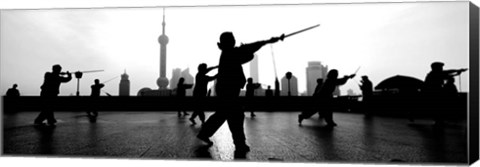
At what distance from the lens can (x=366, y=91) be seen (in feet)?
31.2

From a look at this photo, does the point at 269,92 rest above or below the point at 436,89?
below

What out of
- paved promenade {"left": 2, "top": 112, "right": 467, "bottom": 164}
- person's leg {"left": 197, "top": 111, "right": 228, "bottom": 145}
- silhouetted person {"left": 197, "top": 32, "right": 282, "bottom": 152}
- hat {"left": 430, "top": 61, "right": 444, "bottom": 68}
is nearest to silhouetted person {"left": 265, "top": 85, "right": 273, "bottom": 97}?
paved promenade {"left": 2, "top": 112, "right": 467, "bottom": 164}

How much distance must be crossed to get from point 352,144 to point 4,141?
391cm

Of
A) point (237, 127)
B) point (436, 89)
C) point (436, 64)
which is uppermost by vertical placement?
point (436, 64)

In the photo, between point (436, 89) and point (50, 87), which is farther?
point (50, 87)

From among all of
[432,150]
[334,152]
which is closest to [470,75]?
[432,150]

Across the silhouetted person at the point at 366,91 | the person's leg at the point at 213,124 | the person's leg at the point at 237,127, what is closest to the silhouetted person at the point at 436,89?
the person's leg at the point at 237,127

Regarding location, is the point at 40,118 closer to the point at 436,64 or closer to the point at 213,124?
the point at 213,124

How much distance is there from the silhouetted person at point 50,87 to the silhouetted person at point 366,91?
8028 mm

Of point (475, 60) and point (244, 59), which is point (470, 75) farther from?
point (244, 59)

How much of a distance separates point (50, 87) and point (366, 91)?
8.69 metres

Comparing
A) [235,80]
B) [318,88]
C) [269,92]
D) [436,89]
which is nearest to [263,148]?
[235,80]

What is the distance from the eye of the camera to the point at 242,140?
2.62m

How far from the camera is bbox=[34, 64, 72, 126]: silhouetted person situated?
5.07m
